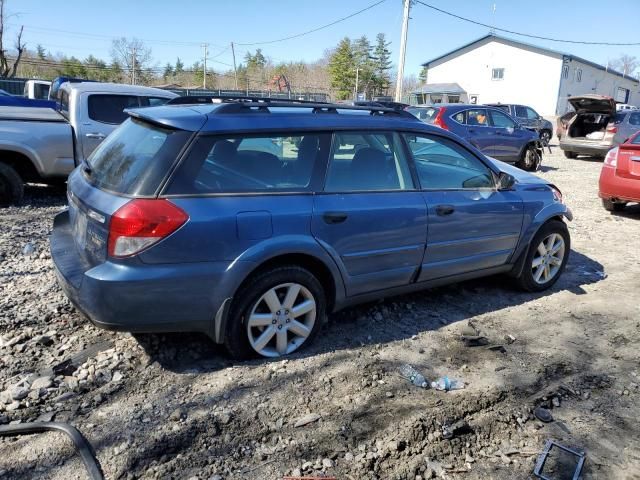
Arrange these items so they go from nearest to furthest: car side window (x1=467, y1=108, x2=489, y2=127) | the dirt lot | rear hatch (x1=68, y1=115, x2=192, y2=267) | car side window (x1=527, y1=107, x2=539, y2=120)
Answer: the dirt lot, rear hatch (x1=68, y1=115, x2=192, y2=267), car side window (x1=467, y1=108, x2=489, y2=127), car side window (x1=527, y1=107, x2=539, y2=120)

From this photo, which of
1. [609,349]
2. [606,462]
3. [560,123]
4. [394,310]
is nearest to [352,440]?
[606,462]

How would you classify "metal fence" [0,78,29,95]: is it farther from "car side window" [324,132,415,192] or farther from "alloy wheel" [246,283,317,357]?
"alloy wheel" [246,283,317,357]

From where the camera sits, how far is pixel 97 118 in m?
7.55

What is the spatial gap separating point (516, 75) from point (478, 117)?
40.5 meters

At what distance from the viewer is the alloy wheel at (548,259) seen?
4.94m

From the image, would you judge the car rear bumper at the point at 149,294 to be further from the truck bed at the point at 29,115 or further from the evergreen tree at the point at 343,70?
the evergreen tree at the point at 343,70

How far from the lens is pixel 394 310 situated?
4398 millimetres

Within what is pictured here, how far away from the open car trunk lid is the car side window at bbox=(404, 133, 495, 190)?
533 inches

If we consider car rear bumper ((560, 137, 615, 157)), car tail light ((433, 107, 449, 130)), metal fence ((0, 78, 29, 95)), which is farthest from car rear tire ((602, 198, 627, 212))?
metal fence ((0, 78, 29, 95))

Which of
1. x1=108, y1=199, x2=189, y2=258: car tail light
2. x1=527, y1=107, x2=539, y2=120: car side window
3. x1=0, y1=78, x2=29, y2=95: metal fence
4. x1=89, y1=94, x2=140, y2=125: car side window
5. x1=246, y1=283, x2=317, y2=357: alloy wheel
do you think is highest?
x1=527, y1=107, x2=539, y2=120: car side window

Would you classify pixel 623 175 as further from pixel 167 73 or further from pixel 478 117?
pixel 167 73

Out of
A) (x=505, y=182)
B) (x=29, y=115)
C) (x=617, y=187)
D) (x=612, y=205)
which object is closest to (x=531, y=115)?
(x=612, y=205)

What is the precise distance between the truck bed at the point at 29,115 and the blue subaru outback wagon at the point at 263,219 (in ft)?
12.5

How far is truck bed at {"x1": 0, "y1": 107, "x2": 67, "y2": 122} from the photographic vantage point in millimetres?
6799
